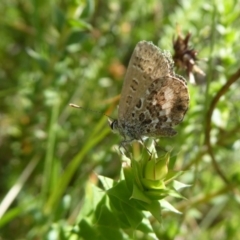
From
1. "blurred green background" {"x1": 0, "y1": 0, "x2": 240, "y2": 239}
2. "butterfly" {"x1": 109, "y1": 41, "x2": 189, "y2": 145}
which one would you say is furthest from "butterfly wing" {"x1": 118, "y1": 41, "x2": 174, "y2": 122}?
"blurred green background" {"x1": 0, "y1": 0, "x2": 240, "y2": 239}

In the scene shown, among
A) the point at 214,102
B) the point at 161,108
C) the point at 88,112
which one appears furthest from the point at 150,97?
the point at 88,112

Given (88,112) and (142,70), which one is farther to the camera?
(88,112)

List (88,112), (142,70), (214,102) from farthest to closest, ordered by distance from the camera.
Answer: (88,112)
(214,102)
(142,70)

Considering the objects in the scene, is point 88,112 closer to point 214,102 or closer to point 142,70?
point 214,102

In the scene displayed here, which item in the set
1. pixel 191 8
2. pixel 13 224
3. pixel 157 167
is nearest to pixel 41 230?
pixel 13 224

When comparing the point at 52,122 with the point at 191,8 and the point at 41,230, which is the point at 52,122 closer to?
the point at 41,230

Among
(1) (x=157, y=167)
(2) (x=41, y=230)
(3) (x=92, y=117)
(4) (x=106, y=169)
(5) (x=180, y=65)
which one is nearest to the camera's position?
(1) (x=157, y=167)

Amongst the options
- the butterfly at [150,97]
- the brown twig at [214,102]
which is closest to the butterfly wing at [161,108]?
the butterfly at [150,97]
